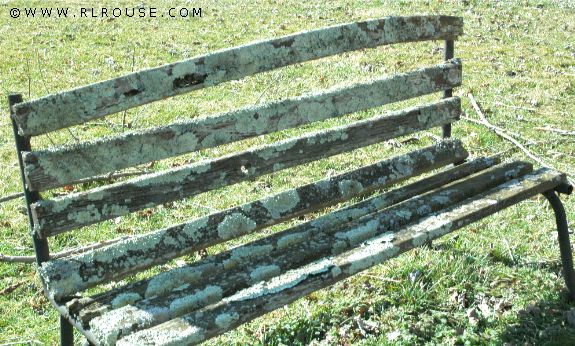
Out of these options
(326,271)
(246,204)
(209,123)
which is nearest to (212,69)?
(209,123)

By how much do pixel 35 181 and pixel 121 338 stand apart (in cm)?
74

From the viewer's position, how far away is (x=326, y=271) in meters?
2.91

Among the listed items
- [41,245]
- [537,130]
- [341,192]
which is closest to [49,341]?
[41,245]

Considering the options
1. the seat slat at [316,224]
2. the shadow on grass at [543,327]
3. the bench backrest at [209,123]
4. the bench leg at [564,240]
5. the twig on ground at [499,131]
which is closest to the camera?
the seat slat at [316,224]

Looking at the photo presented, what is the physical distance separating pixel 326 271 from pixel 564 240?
1630 millimetres

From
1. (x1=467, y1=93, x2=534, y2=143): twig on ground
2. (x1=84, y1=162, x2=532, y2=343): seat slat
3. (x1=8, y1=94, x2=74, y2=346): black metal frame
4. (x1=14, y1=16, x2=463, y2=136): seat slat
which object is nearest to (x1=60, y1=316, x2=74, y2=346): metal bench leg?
(x1=8, y1=94, x2=74, y2=346): black metal frame

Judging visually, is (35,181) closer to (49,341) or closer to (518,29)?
(49,341)

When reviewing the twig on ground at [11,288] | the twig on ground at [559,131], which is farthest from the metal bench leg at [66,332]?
the twig on ground at [559,131]

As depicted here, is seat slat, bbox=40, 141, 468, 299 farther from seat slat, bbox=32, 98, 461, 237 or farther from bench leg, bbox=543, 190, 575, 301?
bench leg, bbox=543, 190, 575, 301

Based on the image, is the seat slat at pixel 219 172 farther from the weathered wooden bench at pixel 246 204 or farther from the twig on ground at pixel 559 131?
the twig on ground at pixel 559 131

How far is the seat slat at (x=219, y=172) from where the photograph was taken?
2.85 metres

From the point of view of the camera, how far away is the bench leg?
150 inches

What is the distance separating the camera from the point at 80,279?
2.77 metres

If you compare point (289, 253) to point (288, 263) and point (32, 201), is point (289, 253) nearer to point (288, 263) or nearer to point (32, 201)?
point (288, 263)
